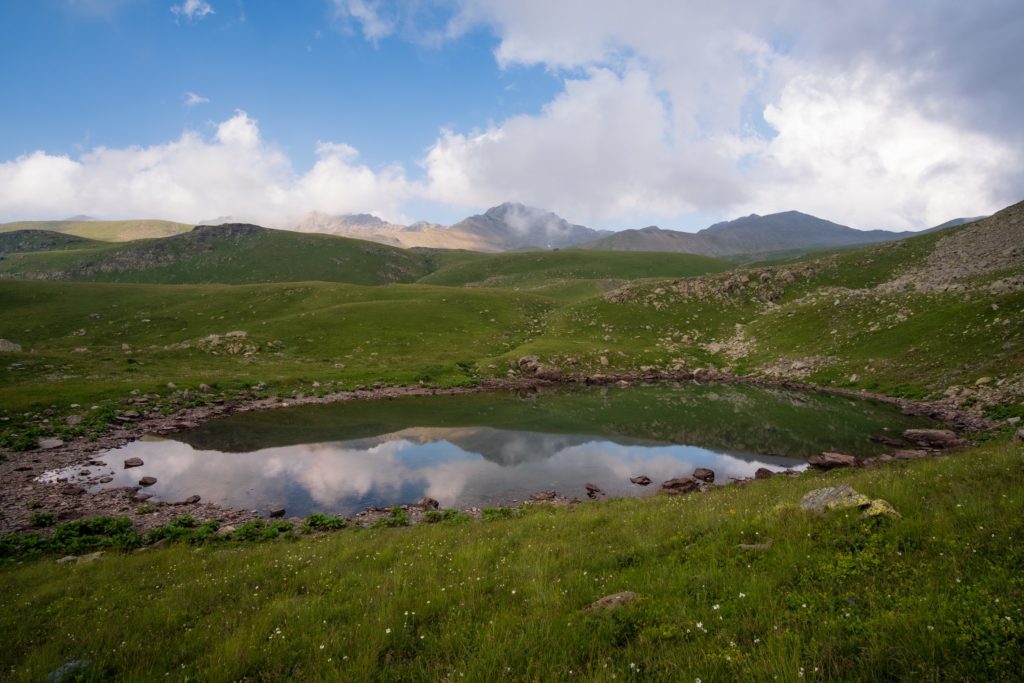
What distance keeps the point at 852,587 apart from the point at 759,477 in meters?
20.6

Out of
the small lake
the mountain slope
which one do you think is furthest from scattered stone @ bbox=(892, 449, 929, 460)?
the mountain slope

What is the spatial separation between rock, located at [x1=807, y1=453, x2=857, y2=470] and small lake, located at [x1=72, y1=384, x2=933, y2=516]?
1602mm

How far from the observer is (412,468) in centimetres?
2972

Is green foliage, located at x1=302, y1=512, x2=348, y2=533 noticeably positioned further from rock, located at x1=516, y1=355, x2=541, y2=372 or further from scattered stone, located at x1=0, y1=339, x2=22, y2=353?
scattered stone, located at x1=0, y1=339, x2=22, y2=353

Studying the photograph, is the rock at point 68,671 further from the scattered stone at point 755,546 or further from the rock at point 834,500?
the rock at point 834,500

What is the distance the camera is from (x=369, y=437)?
36656 mm

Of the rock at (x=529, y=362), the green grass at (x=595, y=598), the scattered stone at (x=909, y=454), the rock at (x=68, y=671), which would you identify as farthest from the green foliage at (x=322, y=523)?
the rock at (x=529, y=362)

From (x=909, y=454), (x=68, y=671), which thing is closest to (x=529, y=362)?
(x=909, y=454)

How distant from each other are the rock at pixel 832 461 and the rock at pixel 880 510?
1944 centimetres

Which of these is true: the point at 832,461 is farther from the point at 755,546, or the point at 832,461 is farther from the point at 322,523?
the point at 322,523

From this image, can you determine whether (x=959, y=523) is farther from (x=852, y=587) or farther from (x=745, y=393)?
(x=745, y=393)

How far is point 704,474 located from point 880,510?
59.0 feet

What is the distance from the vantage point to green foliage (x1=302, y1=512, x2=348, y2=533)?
67.4 ft

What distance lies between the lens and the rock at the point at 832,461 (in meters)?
26.9
